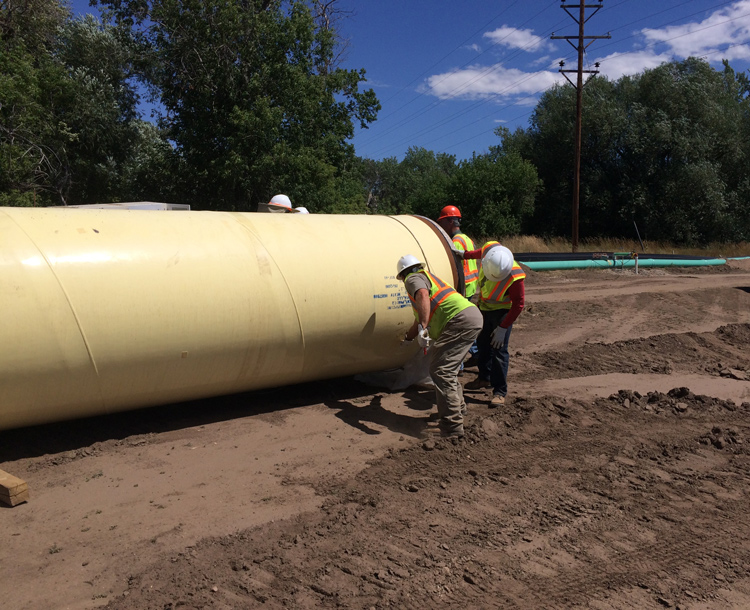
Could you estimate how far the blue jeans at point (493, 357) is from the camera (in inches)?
262

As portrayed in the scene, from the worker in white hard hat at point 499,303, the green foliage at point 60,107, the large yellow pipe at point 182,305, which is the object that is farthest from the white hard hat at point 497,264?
the green foliage at point 60,107

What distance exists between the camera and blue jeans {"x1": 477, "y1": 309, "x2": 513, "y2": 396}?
21.8 ft

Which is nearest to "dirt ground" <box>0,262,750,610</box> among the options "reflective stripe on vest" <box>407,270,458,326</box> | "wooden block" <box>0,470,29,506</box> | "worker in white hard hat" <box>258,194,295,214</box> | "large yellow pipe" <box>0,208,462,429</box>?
"wooden block" <box>0,470,29,506</box>

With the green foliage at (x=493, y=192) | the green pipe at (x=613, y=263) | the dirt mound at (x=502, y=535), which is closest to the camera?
the dirt mound at (x=502, y=535)

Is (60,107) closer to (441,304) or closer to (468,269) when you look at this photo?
(468,269)

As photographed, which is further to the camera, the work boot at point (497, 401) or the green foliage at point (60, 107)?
the green foliage at point (60, 107)

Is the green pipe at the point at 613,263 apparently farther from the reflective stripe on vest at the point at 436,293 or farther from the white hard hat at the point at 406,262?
the white hard hat at the point at 406,262

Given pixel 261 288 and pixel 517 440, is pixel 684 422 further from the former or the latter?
pixel 261 288

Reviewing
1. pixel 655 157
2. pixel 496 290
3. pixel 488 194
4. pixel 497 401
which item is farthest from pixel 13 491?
pixel 655 157

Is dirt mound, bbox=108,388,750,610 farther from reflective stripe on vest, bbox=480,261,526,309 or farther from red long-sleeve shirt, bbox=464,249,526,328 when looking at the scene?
reflective stripe on vest, bbox=480,261,526,309

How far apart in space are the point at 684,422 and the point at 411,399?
2.77 metres

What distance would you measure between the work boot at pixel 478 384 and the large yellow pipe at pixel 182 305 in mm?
1136

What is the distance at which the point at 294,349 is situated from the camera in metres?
5.89

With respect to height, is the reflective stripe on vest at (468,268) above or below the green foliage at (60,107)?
below
